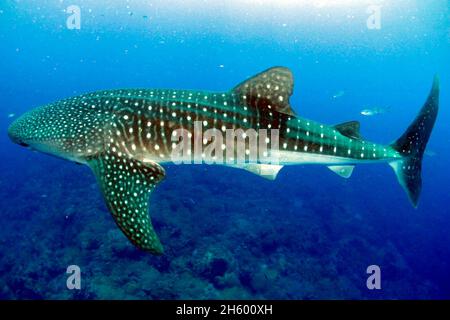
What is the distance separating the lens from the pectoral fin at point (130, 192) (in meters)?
4.81

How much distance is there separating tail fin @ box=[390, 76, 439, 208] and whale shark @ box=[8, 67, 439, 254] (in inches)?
50.1

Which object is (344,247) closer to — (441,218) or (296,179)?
(296,179)

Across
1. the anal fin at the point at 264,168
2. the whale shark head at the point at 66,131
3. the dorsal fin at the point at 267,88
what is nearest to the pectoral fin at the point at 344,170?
the anal fin at the point at 264,168

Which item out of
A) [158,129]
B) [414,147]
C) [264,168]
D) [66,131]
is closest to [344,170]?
[414,147]

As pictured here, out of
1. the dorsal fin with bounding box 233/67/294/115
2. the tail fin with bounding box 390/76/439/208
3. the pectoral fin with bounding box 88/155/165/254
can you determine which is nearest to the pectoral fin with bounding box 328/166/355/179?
the tail fin with bounding box 390/76/439/208

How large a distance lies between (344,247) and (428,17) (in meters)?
86.3

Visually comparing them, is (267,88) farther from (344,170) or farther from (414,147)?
(414,147)

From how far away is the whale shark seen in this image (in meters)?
5.38

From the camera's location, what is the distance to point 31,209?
812 inches

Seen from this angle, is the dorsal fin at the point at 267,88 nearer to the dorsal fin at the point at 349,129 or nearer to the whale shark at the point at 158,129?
the whale shark at the point at 158,129

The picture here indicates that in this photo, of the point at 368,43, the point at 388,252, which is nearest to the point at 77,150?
the point at 388,252

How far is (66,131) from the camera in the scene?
5.52m

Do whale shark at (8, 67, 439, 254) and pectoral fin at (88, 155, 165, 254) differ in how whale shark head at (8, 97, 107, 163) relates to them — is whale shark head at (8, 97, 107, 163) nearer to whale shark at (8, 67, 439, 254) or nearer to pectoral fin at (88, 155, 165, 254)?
whale shark at (8, 67, 439, 254)

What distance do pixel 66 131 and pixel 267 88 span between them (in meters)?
3.55
